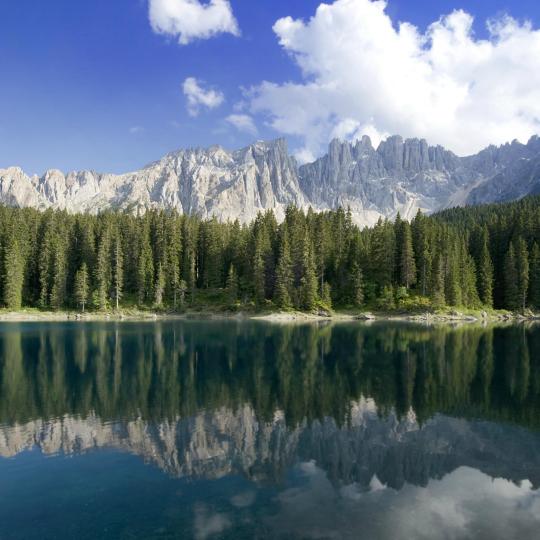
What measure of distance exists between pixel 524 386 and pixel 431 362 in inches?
434

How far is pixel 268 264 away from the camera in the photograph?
392 ft

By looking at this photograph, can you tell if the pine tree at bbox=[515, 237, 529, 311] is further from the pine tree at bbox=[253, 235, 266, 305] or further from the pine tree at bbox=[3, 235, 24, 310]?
the pine tree at bbox=[3, 235, 24, 310]

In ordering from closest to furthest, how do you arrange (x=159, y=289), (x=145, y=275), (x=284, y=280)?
(x=284, y=280), (x=159, y=289), (x=145, y=275)

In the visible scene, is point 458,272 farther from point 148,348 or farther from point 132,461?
point 132,461

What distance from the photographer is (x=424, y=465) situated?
21.3 meters

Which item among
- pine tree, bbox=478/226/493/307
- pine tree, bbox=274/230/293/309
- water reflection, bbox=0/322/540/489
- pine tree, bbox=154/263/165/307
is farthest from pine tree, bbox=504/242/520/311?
pine tree, bbox=154/263/165/307

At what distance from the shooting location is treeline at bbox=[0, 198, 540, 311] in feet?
367

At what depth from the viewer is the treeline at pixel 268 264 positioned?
367 feet

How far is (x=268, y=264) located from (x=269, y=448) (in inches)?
3823

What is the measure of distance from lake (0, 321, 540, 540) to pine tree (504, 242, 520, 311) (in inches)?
3000

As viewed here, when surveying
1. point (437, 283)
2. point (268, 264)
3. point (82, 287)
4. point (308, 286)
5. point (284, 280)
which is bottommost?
point (308, 286)

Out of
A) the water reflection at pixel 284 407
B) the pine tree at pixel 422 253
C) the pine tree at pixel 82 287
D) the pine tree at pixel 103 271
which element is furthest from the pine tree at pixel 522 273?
the pine tree at pixel 82 287

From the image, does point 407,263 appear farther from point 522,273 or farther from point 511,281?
point 522,273

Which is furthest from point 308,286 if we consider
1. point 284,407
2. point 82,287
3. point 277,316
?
point 284,407
